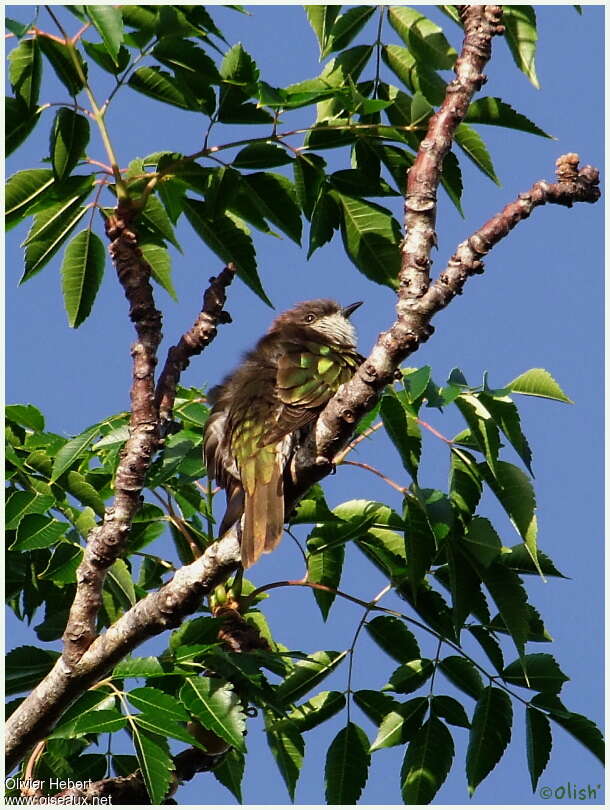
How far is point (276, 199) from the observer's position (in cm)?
437

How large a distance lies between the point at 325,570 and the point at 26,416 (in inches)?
56.6

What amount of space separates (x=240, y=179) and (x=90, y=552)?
1492mm

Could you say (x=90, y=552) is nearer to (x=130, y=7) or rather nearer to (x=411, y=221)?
(x=411, y=221)

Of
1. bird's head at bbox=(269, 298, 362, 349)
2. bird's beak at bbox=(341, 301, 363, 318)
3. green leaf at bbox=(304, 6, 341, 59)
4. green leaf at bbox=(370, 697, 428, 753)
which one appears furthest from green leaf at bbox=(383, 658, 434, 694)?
bird's beak at bbox=(341, 301, 363, 318)

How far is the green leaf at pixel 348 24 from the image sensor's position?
4387 millimetres

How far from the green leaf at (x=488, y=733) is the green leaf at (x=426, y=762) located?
0.34 ft

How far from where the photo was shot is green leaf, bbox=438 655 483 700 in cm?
441

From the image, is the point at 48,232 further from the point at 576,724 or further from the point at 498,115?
the point at 576,724

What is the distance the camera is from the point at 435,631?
447cm

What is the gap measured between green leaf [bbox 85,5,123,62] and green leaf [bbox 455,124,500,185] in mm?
1439

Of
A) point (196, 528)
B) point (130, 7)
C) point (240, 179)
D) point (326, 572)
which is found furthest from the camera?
point (196, 528)

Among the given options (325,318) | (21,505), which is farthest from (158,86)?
(325,318)

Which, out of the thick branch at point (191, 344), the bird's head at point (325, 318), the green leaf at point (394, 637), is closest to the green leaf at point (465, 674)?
the green leaf at point (394, 637)

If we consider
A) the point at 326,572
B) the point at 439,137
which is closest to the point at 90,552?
the point at 326,572
